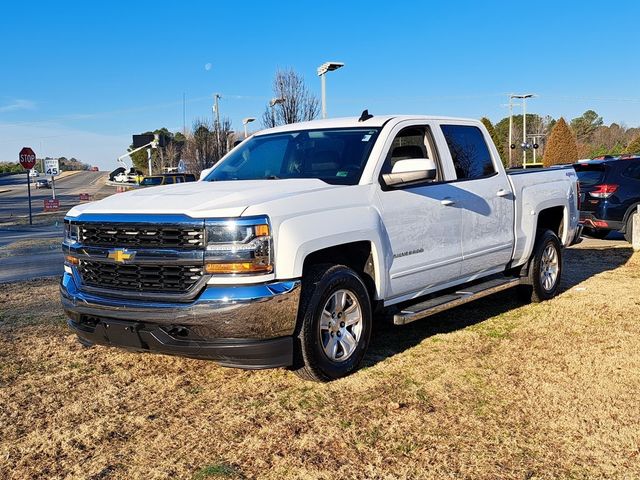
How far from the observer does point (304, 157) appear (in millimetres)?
5457

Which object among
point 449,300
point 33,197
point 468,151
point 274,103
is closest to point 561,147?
point 274,103

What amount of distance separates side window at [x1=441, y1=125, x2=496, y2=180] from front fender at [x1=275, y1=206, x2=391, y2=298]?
4.98ft

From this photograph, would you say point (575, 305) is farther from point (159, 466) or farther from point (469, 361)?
point (159, 466)

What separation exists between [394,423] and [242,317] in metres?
1.12

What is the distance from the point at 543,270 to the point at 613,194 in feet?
17.9

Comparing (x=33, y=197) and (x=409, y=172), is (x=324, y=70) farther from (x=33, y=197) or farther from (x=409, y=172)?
(x=33, y=197)

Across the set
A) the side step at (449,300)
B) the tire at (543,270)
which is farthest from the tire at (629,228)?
the side step at (449,300)

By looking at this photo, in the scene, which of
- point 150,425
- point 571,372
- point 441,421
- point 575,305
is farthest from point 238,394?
point 575,305

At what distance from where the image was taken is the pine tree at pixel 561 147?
48666 mm

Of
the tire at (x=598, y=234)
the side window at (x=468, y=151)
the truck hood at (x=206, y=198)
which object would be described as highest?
the side window at (x=468, y=151)

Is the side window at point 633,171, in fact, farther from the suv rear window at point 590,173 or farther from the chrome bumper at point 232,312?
the chrome bumper at point 232,312

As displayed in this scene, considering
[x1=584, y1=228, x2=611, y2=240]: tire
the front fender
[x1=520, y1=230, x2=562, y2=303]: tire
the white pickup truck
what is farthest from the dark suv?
the front fender

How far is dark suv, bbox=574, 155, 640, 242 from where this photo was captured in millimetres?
11516

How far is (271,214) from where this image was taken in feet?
13.2
